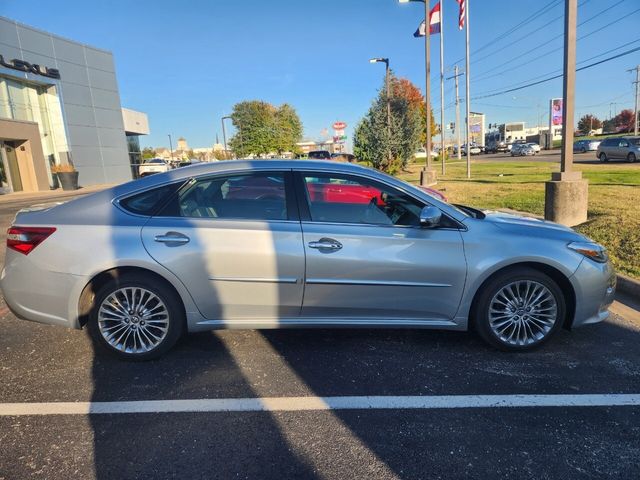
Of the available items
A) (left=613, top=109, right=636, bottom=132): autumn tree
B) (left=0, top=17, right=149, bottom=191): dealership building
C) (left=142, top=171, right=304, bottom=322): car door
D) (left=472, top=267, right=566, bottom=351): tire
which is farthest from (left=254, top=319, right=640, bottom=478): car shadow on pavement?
(left=613, top=109, right=636, bottom=132): autumn tree

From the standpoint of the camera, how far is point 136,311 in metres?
3.66

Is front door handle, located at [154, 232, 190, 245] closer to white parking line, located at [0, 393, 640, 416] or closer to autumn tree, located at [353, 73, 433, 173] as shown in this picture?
white parking line, located at [0, 393, 640, 416]

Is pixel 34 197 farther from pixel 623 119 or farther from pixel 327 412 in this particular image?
pixel 623 119

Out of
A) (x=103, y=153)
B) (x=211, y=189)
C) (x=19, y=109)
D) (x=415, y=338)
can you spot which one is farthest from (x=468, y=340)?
(x=103, y=153)

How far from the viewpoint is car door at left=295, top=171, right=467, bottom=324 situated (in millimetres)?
3570

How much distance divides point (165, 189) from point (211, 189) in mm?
373

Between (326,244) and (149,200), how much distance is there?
1.50 m

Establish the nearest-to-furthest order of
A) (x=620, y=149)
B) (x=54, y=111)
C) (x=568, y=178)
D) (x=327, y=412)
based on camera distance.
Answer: (x=327, y=412)
(x=568, y=178)
(x=54, y=111)
(x=620, y=149)

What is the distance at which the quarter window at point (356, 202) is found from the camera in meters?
3.73

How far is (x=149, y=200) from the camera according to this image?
12.3ft

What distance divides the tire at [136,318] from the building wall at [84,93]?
27.2 m

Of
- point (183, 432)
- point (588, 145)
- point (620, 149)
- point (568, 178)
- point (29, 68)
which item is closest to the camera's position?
point (183, 432)

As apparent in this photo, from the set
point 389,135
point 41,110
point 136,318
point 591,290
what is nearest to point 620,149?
point 389,135

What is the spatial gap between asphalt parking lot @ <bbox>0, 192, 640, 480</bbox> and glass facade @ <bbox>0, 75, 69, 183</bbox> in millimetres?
27065
